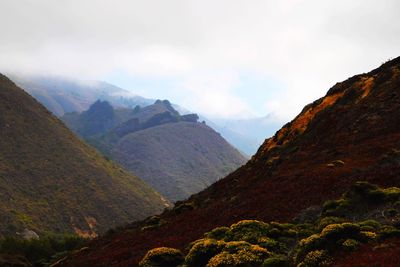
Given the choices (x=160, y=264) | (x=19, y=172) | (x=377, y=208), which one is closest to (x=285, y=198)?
(x=377, y=208)

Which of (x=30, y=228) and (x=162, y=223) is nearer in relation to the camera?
(x=162, y=223)

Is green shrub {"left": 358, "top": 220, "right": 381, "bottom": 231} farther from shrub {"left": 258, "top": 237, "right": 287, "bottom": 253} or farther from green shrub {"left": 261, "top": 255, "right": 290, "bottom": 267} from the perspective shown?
shrub {"left": 258, "top": 237, "right": 287, "bottom": 253}

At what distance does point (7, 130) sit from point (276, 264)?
154940 millimetres

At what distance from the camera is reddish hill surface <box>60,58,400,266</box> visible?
1268 inches

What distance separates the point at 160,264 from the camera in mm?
23297

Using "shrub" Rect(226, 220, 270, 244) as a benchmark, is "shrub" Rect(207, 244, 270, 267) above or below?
below

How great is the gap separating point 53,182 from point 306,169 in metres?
121

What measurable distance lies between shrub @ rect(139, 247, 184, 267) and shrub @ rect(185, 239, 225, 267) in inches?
74.9

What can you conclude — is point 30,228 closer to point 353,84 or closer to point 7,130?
point 7,130

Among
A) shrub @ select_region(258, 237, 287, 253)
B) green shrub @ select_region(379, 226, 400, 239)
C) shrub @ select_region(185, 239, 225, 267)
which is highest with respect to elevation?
green shrub @ select_region(379, 226, 400, 239)

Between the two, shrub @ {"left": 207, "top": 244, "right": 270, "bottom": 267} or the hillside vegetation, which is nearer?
the hillside vegetation

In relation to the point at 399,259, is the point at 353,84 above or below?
above

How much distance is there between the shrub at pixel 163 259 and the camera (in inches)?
920

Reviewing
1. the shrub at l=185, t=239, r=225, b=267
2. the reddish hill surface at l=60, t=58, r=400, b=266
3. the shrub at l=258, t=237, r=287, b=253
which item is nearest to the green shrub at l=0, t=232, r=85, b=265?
the reddish hill surface at l=60, t=58, r=400, b=266
